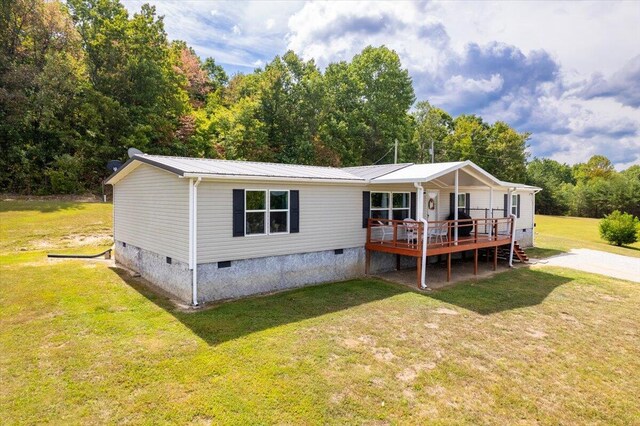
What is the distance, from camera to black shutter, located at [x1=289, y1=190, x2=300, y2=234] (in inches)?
412

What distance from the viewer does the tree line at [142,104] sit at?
77.6ft

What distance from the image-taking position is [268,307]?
28.6 ft

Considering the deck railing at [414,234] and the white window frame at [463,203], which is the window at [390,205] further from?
the white window frame at [463,203]

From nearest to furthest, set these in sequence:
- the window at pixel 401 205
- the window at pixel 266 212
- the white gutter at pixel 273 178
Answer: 1. the white gutter at pixel 273 178
2. the window at pixel 266 212
3. the window at pixel 401 205

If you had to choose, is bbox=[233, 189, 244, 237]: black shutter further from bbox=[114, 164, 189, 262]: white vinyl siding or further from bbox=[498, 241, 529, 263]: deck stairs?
bbox=[498, 241, 529, 263]: deck stairs

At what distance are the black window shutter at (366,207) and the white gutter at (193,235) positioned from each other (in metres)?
5.91

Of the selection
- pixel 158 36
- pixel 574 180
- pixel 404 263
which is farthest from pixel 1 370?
pixel 574 180

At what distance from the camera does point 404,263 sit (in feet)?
45.8

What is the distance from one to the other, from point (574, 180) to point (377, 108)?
64529 mm

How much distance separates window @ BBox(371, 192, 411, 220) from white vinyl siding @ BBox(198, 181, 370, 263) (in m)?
0.76

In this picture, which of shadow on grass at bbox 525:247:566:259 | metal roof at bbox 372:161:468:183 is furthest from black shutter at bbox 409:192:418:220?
shadow on grass at bbox 525:247:566:259

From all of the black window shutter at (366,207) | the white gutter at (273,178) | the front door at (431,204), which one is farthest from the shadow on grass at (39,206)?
the front door at (431,204)

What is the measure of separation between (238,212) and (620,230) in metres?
26.2

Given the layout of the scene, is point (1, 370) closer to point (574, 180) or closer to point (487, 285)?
point (487, 285)
